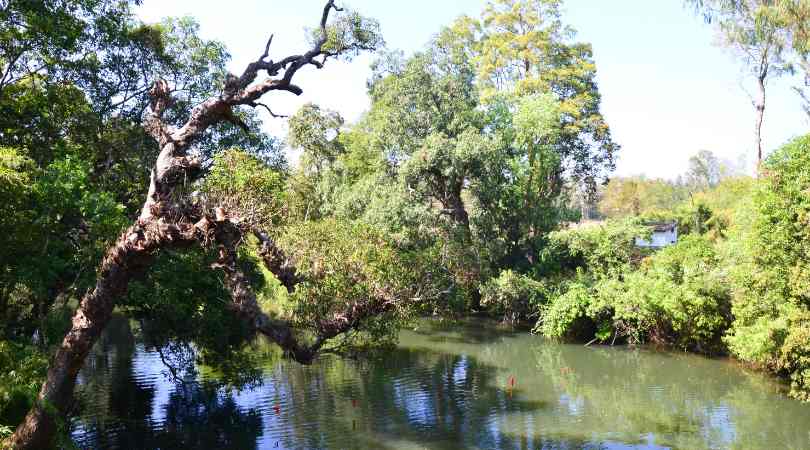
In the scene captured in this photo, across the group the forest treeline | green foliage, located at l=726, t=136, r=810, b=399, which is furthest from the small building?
green foliage, located at l=726, t=136, r=810, b=399

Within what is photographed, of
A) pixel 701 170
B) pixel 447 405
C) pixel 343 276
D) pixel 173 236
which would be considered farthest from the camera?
pixel 701 170

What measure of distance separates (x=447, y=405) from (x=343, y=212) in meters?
13.4

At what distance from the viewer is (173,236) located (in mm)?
5719

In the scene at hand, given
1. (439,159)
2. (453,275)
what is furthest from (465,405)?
(439,159)

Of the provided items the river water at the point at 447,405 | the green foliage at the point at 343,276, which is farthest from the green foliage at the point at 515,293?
the green foliage at the point at 343,276

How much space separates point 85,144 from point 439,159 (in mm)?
13511

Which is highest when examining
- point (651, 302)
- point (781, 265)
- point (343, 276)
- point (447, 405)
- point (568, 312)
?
point (343, 276)

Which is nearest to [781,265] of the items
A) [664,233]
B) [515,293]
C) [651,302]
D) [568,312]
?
[651,302]

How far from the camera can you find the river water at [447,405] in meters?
12.3

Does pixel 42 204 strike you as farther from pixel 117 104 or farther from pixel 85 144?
pixel 117 104

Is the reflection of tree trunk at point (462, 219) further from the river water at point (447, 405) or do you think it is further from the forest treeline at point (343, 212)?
the river water at point (447, 405)

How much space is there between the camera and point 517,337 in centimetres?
2366

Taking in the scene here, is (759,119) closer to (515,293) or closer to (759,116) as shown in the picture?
(759,116)

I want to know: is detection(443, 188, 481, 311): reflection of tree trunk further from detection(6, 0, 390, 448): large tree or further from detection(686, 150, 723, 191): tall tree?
detection(686, 150, 723, 191): tall tree
